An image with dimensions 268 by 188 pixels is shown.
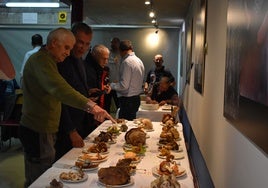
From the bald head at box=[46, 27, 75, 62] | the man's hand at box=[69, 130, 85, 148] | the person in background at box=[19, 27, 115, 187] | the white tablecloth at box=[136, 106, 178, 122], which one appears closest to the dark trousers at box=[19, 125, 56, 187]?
the person in background at box=[19, 27, 115, 187]

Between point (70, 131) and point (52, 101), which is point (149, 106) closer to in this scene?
point (70, 131)

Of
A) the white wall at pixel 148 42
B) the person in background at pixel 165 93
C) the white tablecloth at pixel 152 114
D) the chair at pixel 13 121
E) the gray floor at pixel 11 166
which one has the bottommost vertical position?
the gray floor at pixel 11 166

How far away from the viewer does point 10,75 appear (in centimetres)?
110

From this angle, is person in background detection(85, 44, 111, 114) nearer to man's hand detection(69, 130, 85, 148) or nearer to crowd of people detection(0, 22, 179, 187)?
crowd of people detection(0, 22, 179, 187)

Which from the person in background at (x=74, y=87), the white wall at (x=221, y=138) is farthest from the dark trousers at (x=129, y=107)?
the person in background at (x=74, y=87)

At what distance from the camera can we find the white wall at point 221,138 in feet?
3.93

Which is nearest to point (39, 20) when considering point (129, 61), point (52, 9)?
point (52, 9)

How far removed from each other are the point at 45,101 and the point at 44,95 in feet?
0.10

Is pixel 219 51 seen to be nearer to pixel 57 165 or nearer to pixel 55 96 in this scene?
pixel 55 96

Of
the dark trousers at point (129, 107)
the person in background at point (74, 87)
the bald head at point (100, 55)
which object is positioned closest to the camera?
the person in background at point (74, 87)

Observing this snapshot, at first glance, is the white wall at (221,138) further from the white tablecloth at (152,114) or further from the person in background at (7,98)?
the person in background at (7,98)

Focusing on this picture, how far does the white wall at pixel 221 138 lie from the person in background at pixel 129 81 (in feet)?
5.09

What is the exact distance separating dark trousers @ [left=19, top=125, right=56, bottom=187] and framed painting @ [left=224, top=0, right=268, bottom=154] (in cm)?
94

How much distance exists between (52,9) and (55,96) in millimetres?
6428
